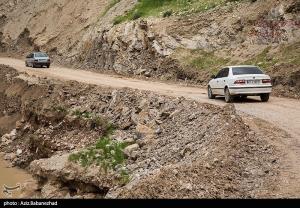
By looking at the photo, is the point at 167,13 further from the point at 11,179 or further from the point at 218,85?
the point at 11,179

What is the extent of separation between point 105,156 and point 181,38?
20675 millimetres

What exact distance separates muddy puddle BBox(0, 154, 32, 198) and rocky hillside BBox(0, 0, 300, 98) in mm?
12460

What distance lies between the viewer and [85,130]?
22094mm

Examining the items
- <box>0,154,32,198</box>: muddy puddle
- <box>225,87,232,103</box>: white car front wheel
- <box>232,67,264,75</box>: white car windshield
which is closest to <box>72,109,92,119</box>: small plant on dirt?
<box>0,154,32,198</box>: muddy puddle

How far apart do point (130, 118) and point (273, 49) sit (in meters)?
12.1

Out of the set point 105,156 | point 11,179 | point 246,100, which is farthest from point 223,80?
point 11,179

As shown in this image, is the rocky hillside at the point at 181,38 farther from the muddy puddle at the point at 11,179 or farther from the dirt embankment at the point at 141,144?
the muddy puddle at the point at 11,179

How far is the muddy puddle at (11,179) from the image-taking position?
702 inches

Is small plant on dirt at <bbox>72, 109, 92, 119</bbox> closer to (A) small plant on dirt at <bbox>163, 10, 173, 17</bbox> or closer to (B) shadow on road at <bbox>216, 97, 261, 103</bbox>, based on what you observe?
(B) shadow on road at <bbox>216, 97, 261, 103</bbox>

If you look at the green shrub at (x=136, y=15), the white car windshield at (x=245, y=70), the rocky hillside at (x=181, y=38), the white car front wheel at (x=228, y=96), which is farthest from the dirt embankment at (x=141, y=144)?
the green shrub at (x=136, y=15)

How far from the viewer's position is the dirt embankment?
10.7m

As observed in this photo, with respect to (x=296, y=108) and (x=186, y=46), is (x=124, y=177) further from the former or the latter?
(x=186, y=46)
